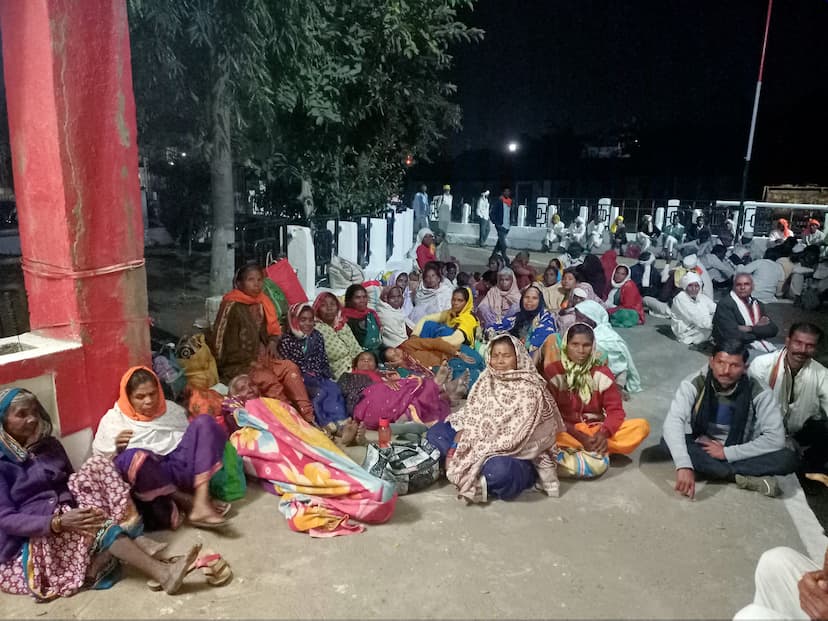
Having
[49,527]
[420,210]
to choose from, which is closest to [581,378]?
[49,527]

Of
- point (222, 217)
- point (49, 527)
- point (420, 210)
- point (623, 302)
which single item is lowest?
point (623, 302)

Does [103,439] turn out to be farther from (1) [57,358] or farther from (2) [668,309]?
(2) [668,309]

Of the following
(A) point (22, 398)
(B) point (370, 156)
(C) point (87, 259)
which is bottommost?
(A) point (22, 398)

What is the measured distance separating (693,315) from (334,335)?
477 cm

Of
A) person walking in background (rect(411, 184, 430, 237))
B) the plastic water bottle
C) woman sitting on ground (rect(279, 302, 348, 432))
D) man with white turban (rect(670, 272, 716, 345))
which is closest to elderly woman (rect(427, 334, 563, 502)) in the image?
the plastic water bottle

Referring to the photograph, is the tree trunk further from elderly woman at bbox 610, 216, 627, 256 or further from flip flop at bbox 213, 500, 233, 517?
elderly woman at bbox 610, 216, 627, 256

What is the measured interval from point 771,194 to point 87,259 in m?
22.0

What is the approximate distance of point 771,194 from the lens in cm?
2023

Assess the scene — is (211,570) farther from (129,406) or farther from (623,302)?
(623,302)

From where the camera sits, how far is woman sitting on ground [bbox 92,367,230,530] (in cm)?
328

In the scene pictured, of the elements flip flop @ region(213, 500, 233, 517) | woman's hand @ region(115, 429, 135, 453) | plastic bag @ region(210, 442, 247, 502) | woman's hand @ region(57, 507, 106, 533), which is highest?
woman's hand @ region(115, 429, 135, 453)

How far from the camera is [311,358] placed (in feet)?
17.2

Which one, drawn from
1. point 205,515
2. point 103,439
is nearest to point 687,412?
point 205,515

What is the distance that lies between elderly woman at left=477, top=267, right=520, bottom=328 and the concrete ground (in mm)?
3614
